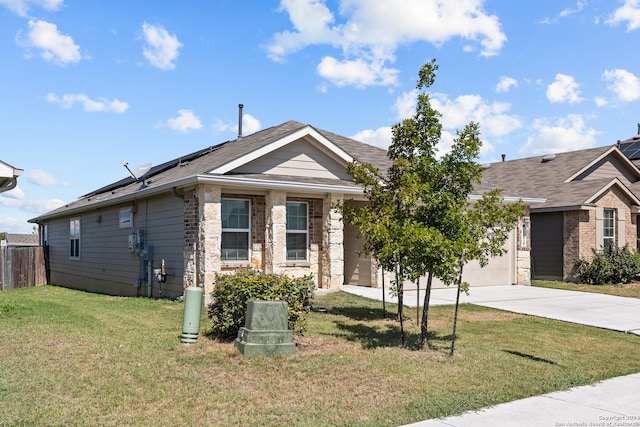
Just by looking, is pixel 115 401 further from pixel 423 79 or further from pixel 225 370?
pixel 423 79

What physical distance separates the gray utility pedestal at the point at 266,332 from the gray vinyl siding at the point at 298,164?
6.66m

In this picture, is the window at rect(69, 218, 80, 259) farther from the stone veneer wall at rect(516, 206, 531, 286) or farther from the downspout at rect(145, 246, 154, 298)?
the stone veneer wall at rect(516, 206, 531, 286)

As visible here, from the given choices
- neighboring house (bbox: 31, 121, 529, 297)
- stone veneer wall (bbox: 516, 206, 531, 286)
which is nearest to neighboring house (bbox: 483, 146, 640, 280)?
stone veneer wall (bbox: 516, 206, 531, 286)

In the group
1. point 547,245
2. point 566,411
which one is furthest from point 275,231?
point 547,245

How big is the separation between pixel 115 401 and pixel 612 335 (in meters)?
8.75

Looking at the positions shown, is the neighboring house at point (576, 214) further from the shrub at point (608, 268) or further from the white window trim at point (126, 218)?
the white window trim at point (126, 218)

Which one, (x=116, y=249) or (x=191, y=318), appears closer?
(x=191, y=318)

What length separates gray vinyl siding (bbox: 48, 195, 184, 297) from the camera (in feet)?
48.0

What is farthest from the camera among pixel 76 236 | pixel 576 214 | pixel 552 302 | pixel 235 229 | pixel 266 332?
pixel 76 236

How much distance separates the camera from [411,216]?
8.58m

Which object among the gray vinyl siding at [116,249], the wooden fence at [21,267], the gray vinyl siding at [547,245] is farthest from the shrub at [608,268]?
the wooden fence at [21,267]

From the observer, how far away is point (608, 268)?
19.6m

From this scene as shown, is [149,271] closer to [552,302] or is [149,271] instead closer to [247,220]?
[247,220]

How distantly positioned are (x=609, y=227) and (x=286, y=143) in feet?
45.2
